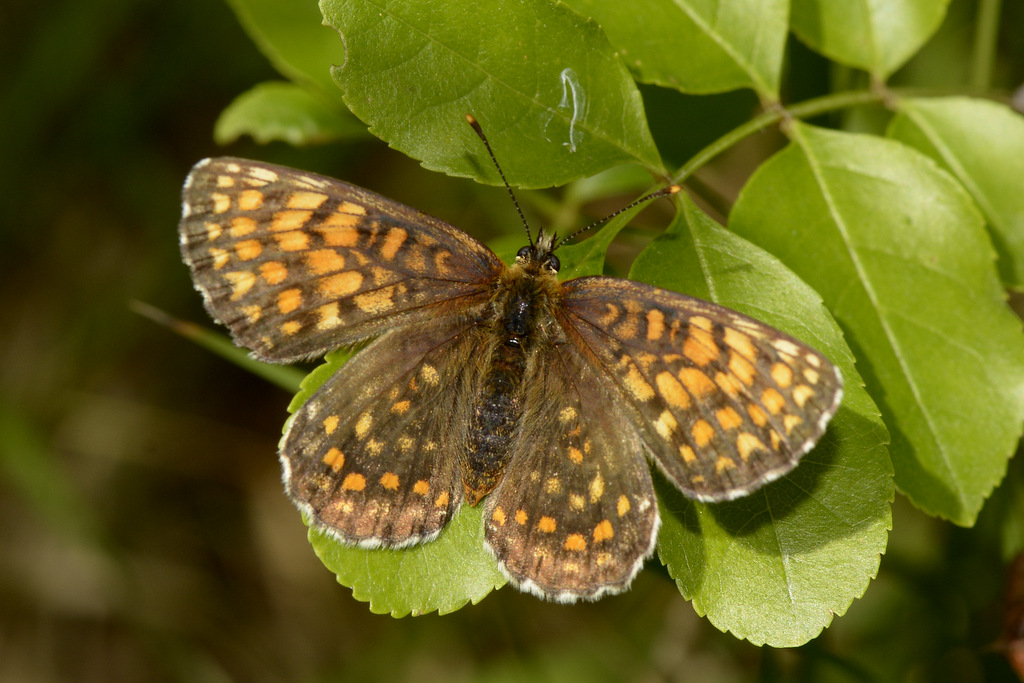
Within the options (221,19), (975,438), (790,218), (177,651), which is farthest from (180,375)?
(975,438)

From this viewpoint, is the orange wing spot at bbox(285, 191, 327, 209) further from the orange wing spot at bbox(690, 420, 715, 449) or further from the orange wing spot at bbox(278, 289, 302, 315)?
the orange wing spot at bbox(690, 420, 715, 449)

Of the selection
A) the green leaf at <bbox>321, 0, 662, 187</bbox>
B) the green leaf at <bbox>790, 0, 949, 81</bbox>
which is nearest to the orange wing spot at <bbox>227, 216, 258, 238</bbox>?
the green leaf at <bbox>321, 0, 662, 187</bbox>

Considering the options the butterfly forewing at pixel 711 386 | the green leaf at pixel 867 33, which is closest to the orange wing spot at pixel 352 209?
the butterfly forewing at pixel 711 386

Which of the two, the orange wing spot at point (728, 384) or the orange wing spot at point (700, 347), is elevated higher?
the orange wing spot at point (700, 347)

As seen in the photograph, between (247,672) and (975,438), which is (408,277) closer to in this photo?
(975,438)

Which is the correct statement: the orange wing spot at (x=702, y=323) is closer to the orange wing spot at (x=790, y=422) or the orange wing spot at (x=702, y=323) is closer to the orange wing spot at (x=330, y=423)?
the orange wing spot at (x=790, y=422)
